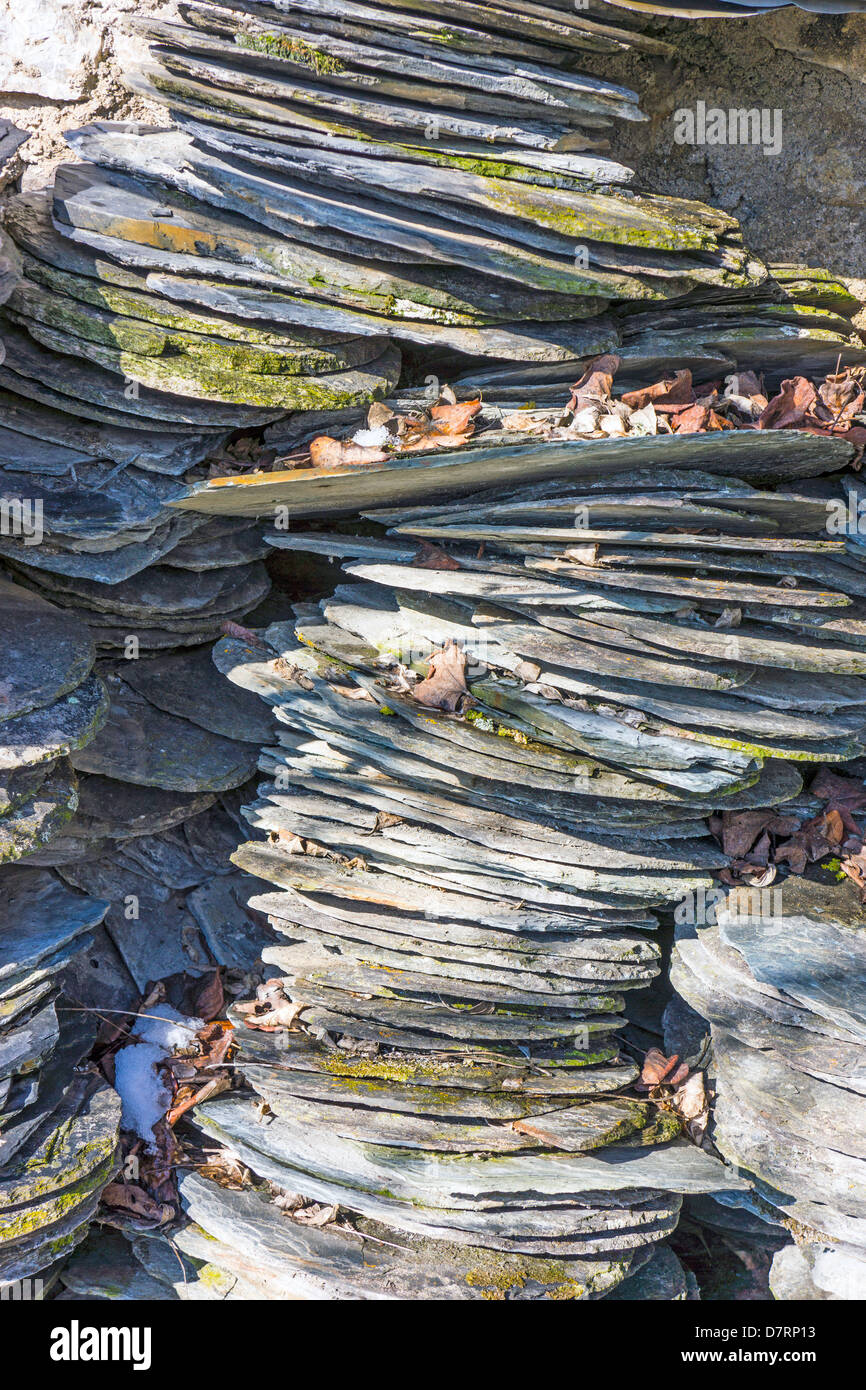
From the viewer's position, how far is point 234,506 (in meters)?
5.77

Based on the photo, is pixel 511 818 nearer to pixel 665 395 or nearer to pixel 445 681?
pixel 445 681

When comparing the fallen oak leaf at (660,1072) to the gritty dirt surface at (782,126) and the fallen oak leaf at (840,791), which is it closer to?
the fallen oak leaf at (840,791)

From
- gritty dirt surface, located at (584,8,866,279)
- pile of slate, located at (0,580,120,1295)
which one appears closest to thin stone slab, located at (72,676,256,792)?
pile of slate, located at (0,580,120,1295)

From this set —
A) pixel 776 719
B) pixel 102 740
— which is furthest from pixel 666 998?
pixel 102 740

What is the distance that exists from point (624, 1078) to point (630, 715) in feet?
7.53

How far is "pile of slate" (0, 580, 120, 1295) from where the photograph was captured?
5.38 metres

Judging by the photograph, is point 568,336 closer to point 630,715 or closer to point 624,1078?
point 630,715

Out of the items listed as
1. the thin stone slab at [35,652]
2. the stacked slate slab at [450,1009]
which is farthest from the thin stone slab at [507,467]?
the thin stone slab at [35,652]

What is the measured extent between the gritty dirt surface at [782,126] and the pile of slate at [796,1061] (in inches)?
152

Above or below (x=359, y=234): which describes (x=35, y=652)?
below

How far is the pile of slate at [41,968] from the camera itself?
5.38 metres

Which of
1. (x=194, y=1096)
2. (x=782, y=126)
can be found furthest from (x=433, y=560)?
(x=194, y=1096)

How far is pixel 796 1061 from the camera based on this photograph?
548cm

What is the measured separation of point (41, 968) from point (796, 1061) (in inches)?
170
